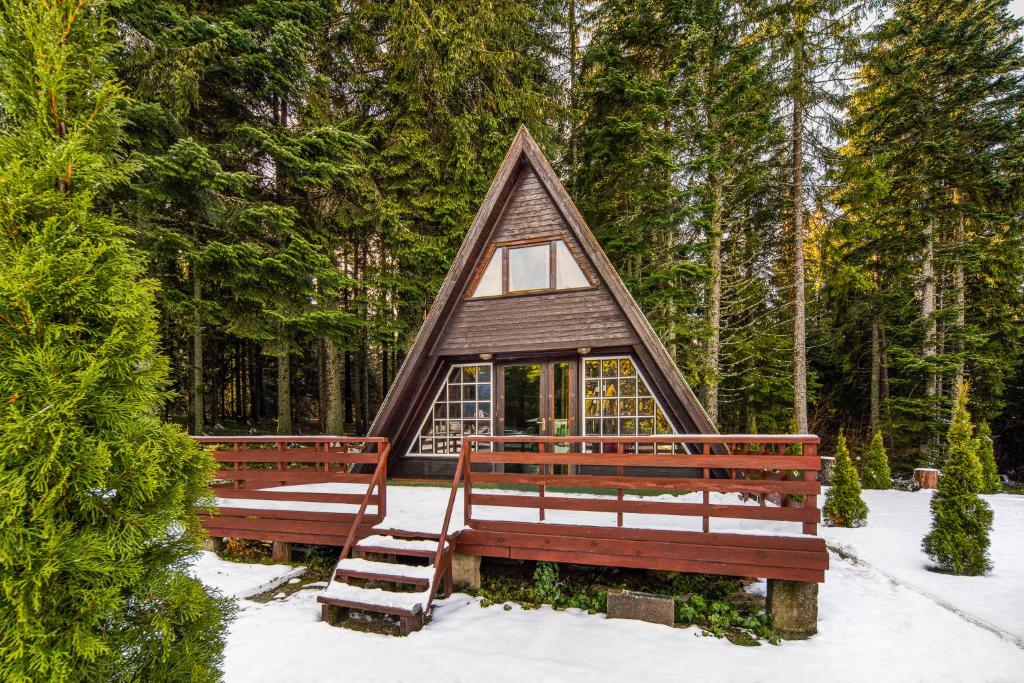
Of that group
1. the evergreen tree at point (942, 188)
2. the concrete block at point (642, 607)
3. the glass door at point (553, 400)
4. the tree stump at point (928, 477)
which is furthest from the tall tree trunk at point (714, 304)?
the concrete block at point (642, 607)

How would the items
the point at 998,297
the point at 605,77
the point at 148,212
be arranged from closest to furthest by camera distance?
1. the point at 148,212
2. the point at 605,77
3. the point at 998,297

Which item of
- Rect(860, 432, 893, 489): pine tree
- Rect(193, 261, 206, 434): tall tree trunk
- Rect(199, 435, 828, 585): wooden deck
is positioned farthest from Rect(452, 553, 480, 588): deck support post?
Rect(860, 432, 893, 489): pine tree

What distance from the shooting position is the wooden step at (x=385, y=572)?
4367 mm

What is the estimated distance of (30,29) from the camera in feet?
5.71

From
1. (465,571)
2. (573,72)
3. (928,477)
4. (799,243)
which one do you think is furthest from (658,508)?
(573,72)

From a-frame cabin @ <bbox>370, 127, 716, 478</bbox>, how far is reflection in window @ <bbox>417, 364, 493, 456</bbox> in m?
0.02

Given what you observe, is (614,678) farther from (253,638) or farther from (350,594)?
(253,638)

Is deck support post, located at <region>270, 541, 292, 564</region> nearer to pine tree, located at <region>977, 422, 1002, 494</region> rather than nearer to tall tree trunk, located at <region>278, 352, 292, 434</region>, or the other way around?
tall tree trunk, located at <region>278, 352, 292, 434</region>

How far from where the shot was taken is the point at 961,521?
5.83 meters

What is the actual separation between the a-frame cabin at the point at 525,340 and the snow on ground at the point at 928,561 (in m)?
3.11

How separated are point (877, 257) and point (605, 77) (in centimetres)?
1072

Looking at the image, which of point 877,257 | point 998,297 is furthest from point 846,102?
point 998,297

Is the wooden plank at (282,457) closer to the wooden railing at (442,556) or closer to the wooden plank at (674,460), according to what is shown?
the wooden railing at (442,556)

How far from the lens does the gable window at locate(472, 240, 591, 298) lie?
7613 millimetres
